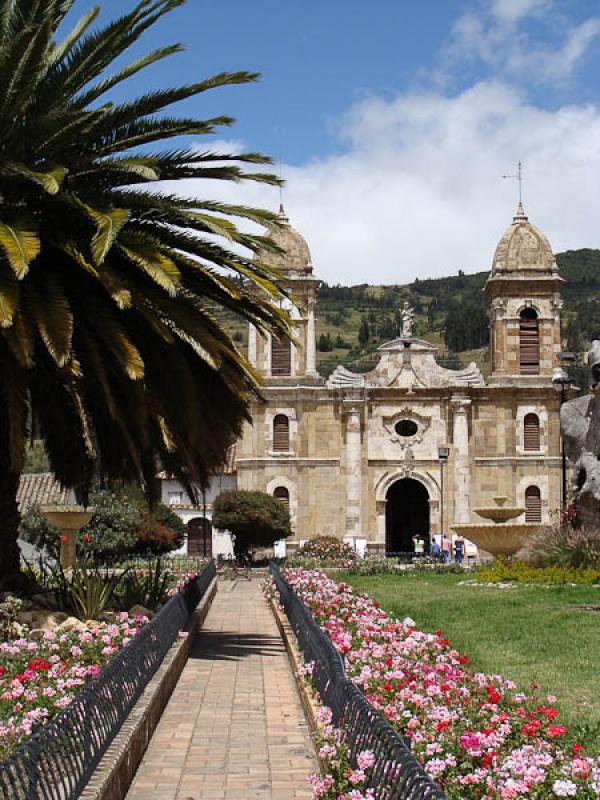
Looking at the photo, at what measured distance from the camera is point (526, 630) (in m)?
13.6

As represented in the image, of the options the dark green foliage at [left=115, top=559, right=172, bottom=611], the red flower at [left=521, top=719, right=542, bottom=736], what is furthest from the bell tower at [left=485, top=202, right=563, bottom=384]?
the red flower at [left=521, top=719, right=542, bottom=736]

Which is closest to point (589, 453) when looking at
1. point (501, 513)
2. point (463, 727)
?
point (501, 513)

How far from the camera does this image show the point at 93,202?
38.9ft

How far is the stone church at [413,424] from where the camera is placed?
44.3 m

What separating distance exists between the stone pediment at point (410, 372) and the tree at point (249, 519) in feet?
25.4

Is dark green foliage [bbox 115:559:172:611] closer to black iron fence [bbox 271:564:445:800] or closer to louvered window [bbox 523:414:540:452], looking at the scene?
black iron fence [bbox 271:564:445:800]

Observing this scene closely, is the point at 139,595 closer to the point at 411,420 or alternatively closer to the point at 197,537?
the point at 411,420

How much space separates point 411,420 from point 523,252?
27.8ft

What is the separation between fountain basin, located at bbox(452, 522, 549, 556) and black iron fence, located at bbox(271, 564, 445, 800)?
17701 millimetres

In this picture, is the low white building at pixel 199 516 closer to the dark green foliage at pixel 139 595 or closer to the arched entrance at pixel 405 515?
the arched entrance at pixel 405 515

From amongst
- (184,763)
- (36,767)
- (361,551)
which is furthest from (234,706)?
(361,551)

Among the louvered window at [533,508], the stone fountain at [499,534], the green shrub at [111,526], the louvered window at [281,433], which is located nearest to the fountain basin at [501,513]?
the stone fountain at [499,534]

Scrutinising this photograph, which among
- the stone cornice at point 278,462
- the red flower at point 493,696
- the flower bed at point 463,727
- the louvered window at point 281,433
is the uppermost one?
the louvered window at point 281,433

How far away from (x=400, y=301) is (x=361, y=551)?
350ft
